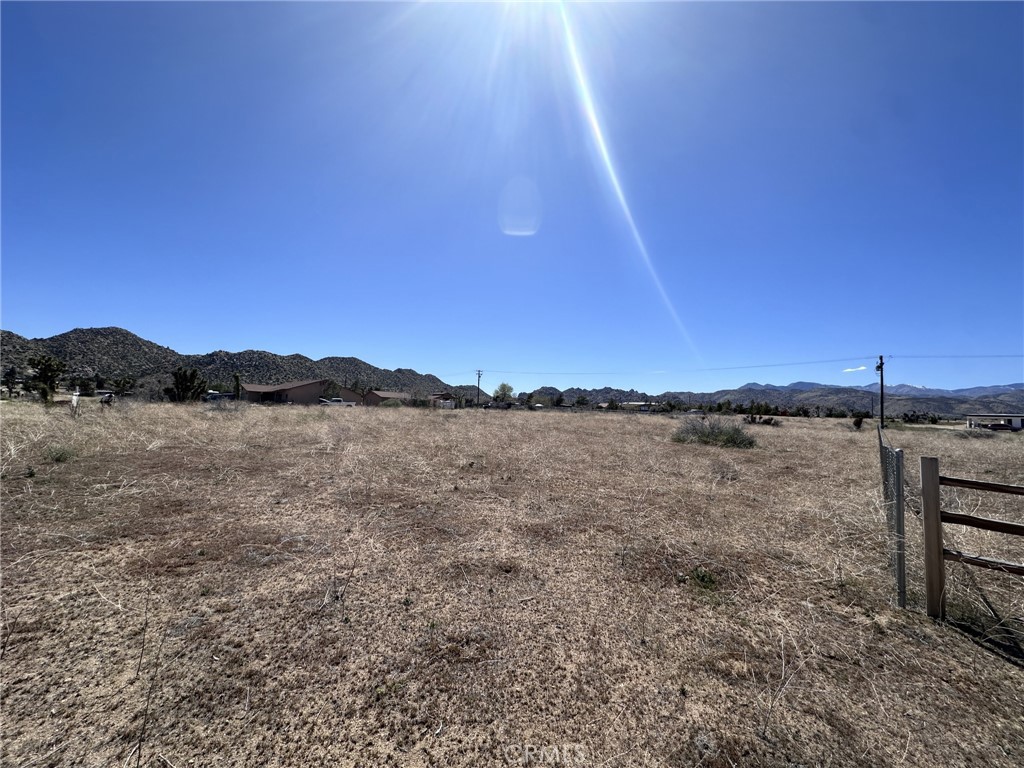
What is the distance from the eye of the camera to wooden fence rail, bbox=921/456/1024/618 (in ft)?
11.2

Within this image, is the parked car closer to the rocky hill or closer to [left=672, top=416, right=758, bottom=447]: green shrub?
the rocky hill

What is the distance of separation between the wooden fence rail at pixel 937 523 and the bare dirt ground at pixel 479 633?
29 centimetres

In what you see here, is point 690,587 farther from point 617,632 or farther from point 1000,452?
point 1000,452

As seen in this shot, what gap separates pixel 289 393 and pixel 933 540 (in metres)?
70.7

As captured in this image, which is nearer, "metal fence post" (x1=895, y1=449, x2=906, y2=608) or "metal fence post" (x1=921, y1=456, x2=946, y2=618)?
"metal fence post" (x1=921, y1=456, x2=946, y2=618)

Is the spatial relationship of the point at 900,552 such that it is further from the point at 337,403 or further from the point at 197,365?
the point at 197,365

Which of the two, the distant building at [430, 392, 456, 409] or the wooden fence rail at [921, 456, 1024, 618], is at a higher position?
the distant building at [430, 392, 456, 409]

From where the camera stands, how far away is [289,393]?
2474 inches

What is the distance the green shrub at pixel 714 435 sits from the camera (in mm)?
15898

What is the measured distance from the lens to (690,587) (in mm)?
4332

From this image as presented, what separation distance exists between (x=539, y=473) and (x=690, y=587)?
5540 mm

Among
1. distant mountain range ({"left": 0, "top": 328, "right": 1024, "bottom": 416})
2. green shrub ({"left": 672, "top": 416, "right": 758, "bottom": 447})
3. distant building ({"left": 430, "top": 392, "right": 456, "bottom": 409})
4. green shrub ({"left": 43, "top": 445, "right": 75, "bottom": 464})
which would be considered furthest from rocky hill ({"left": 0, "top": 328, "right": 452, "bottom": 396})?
green shrub ({"left": 672, "top": 416, "right": 758, "bottom": 447})

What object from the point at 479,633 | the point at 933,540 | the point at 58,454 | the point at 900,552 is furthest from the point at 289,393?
the point at 933,540

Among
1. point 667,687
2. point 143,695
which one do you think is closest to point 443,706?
point 667,687
